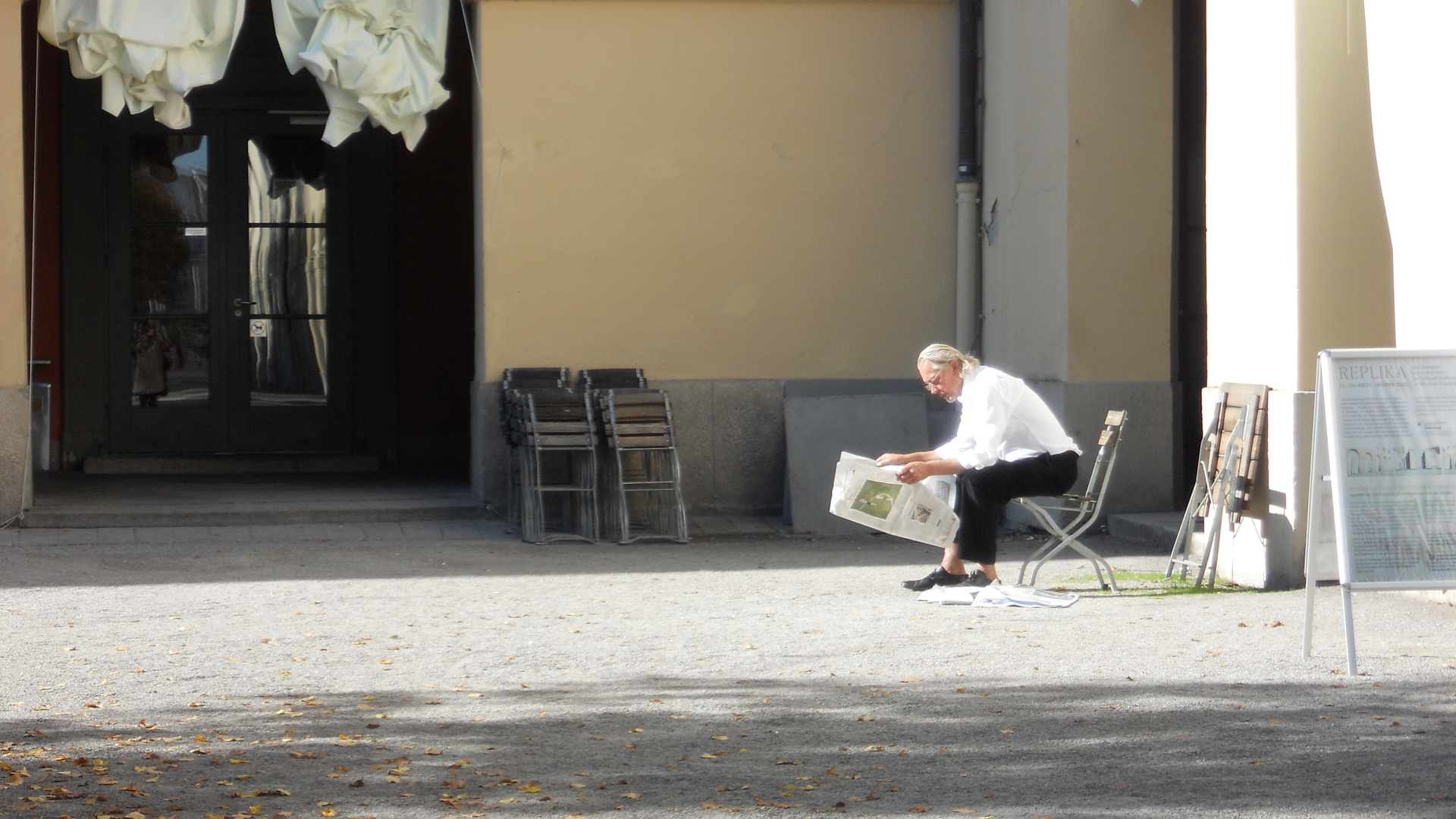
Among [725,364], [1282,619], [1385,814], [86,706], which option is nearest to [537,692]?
[86,706]

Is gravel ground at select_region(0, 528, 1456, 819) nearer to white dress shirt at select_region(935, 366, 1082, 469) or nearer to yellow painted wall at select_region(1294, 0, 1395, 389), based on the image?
white dress shirt at select_region(935, 366, 1082, 469)

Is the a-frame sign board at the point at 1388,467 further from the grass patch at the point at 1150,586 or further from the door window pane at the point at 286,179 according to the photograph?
the door window pane at the point at 286,179

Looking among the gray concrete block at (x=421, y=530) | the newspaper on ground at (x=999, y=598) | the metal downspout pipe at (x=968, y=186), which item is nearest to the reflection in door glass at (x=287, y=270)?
the gray concrete block at (x=421, y=530)

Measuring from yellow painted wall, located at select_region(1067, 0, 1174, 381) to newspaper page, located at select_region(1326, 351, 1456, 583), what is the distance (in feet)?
11.6

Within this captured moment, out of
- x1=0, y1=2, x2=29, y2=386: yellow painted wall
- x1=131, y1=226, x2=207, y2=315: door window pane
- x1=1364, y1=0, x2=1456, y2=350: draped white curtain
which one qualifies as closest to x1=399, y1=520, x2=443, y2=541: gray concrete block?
x1=0, y1=2, x2=29, y2=386: yellow painted wall

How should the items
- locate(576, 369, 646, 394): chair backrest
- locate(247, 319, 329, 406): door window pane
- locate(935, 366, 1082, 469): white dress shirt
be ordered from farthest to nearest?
locate(247, 319, 329, 406): door window pane < locate(576, 369, 646, 394): chair backrest < locate(935, 366, 1082, 469): white dress shirt

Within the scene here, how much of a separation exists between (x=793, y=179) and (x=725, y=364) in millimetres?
1266

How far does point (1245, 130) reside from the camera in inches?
285

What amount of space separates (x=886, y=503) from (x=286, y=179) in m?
7.09

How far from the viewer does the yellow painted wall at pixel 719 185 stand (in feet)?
31.7

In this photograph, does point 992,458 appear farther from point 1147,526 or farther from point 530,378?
point 530,378

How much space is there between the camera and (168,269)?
11.9m

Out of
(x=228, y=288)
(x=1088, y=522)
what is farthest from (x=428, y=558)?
(x=228, y=288)

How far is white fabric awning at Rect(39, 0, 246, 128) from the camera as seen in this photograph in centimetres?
864
